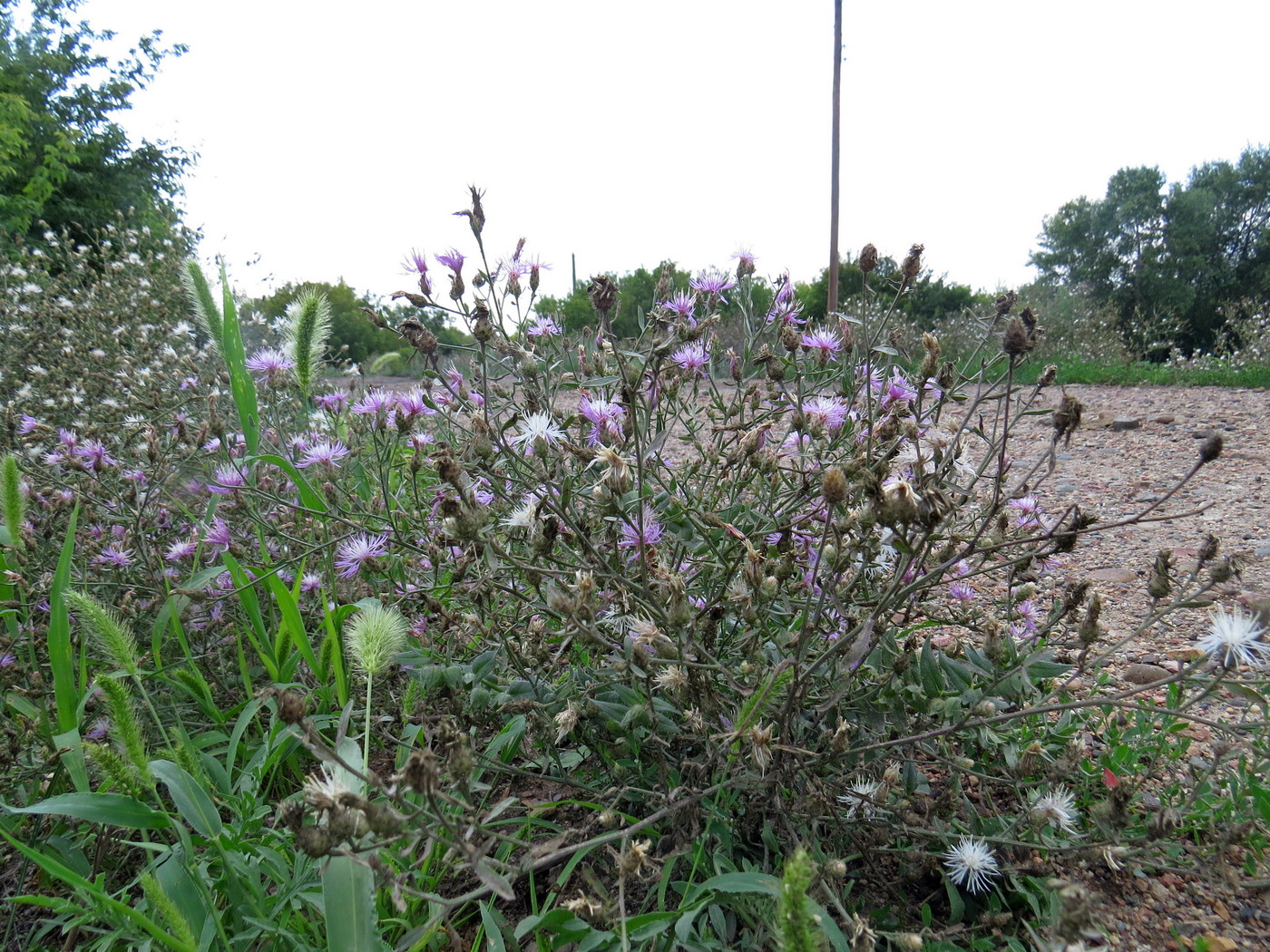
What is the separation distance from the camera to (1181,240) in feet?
69.2

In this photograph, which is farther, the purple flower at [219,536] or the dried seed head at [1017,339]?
the purple flower at [219,536]

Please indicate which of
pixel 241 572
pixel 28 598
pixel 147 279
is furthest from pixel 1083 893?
pixel 147 279

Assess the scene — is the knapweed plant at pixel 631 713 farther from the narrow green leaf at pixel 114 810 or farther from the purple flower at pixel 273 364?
the purple flower at pixel 273 364

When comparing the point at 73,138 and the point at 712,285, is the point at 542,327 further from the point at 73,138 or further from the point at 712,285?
the point at 73,138

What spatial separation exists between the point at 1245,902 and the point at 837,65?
847 centimetres

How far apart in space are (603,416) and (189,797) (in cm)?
96

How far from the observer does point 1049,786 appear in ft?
4.48

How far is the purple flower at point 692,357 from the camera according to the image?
6.33ft

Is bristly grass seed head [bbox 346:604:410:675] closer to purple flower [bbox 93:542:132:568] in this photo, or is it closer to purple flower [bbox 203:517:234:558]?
purple flower [bbox 203:517:234:558]

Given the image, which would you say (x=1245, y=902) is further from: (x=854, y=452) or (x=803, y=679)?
(x=854, y=452)

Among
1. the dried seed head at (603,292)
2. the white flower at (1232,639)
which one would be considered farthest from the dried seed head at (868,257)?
the white flower at (1232,639)

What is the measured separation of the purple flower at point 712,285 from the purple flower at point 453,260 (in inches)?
24.7

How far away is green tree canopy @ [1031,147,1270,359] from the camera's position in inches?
828

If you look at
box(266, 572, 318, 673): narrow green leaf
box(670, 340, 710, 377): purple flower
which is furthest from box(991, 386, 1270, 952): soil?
box(266, 572, 318, 673): narrow green leaf
